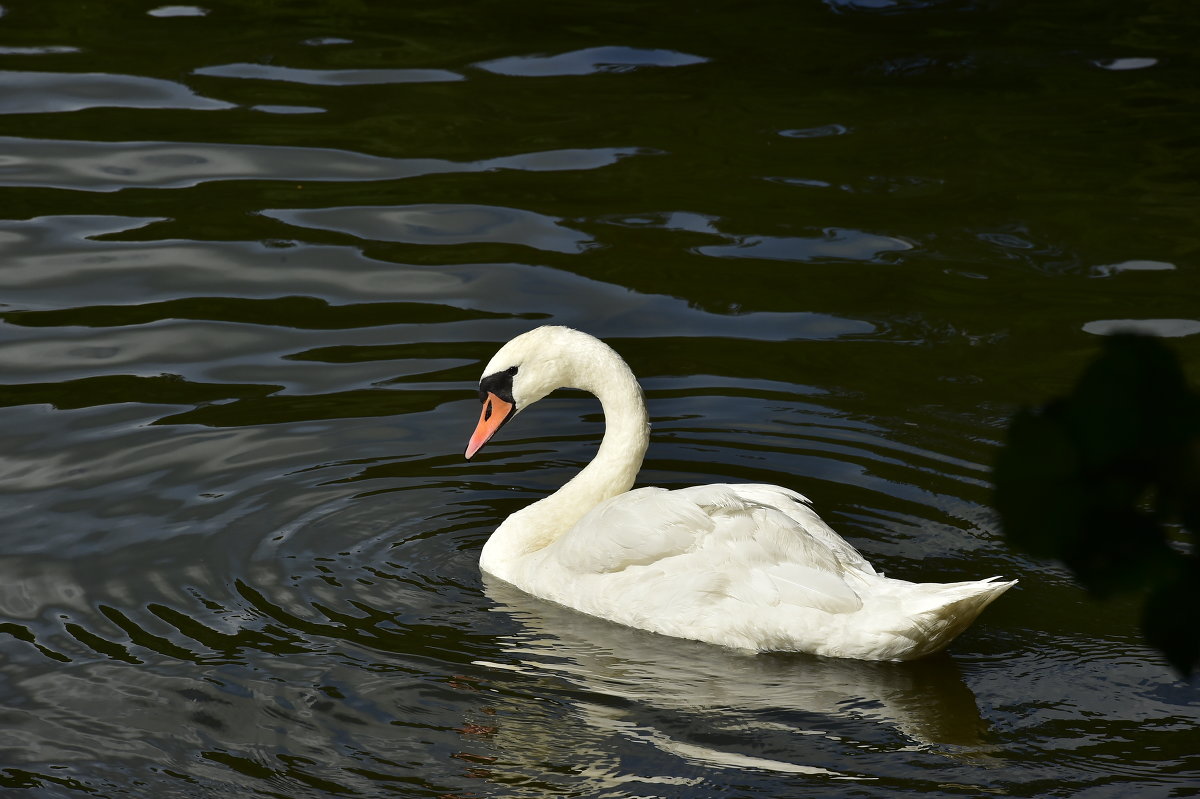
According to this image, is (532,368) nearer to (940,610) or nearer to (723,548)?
(723,548)

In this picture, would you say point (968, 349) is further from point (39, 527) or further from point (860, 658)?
point (39, 527)

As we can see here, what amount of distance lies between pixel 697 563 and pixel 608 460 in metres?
1.03

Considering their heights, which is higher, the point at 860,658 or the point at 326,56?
the point at 326,56

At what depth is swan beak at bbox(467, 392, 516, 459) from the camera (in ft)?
22.3

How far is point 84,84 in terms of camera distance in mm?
12430

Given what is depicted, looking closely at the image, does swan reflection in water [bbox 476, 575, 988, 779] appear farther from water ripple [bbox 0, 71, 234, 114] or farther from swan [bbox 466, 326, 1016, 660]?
water ripple [bbox 0, 71, 234, 114]

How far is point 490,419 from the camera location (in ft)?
22.4

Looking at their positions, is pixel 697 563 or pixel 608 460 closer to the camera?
pixel 697 563

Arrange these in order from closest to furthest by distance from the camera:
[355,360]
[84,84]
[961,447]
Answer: [961,447], [355,360], [84,84]

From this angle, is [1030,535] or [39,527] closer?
[1030,535]

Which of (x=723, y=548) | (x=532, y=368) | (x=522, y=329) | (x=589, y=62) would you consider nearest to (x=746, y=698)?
(x=723, y=548)

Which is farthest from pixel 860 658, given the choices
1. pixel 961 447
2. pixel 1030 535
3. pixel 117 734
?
pixel 1030 535

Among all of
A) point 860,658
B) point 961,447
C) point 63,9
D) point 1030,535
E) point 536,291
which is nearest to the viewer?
point 1030,535

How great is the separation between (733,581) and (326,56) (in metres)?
8.87
